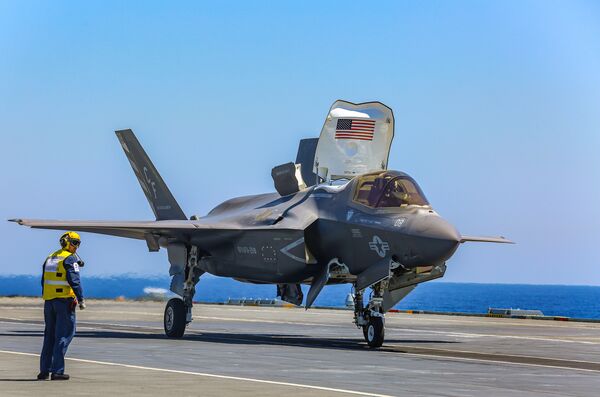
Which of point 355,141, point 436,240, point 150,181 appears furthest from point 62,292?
point 150,181

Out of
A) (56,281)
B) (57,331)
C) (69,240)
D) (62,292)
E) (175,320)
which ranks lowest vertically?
(175,320)

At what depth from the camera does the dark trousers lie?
595 inches

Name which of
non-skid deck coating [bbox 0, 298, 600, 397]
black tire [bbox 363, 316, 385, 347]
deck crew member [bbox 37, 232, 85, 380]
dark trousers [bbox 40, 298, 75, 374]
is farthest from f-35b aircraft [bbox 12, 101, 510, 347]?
dark trousers [bbox 40, 298, 75, 374]

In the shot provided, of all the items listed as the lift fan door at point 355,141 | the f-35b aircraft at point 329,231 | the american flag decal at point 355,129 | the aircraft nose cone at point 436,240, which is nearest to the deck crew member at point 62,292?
the aircraft nose cone at point 436,240

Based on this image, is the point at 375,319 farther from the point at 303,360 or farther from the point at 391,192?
the point at 303,360

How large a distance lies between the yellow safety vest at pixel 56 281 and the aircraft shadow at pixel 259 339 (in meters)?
8.65

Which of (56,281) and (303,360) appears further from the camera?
(303,360)

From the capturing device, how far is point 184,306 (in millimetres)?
26750

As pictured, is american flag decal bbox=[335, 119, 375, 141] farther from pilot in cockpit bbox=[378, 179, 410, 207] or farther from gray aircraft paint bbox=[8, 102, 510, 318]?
pilot in cockpit bbox=[378, 179, 410, 207]

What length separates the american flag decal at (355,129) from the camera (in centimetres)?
2712

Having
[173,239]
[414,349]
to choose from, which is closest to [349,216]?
[414,349]

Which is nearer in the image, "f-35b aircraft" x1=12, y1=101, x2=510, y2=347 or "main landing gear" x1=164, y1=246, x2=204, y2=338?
"f-35b aircraft" x1=12, y1=101, x2=510, y2=347

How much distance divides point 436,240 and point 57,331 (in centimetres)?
889

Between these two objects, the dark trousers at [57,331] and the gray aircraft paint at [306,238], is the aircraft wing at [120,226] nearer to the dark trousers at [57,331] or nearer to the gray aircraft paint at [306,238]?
the gray aircraft paint at [306,238]
